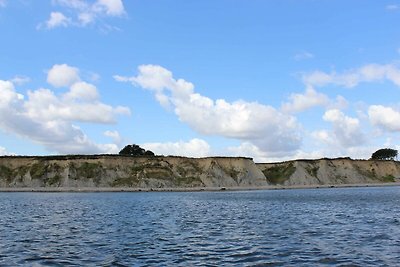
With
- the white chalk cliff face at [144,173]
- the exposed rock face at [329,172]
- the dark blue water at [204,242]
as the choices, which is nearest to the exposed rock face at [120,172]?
the white chalk cliff face at [144,173]

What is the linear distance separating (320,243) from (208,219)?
17.8m

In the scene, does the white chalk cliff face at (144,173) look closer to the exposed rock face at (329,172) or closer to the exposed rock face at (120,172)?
the exposed rock face at (120,172)

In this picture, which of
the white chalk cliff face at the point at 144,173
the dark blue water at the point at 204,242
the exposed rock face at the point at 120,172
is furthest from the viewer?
the white chalk cliff face at the point at 144,173

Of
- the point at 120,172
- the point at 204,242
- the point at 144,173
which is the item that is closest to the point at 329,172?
the point at 144,173

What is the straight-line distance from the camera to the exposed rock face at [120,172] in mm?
140500

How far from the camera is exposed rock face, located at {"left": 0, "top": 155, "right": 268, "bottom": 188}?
140 metres

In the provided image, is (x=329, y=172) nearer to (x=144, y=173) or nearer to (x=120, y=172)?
(x=144, y=173)

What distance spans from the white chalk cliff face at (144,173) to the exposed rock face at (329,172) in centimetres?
38

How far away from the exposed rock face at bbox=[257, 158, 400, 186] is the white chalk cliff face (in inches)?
14.9

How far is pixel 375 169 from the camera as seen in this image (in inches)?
7534

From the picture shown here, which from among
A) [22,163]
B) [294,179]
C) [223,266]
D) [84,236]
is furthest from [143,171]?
[223,266]

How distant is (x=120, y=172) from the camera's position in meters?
146

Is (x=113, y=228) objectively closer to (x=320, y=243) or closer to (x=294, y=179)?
(x=320, y=243)

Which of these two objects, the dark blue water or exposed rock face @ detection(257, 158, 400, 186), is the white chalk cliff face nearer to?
exposed rock face @ detection(257, 158, 400, 186)
